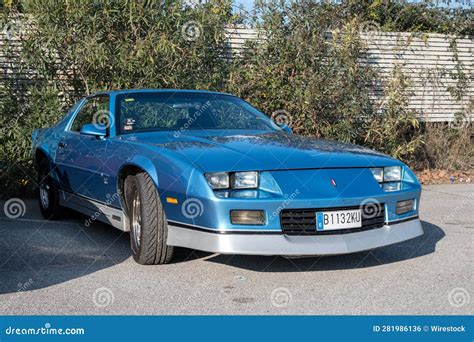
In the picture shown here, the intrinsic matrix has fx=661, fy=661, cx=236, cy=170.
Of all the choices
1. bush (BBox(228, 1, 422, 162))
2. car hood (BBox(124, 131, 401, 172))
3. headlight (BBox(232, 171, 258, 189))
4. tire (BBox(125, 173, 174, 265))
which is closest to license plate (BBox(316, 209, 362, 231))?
car hood (BBox(124, 131, 401, 172))

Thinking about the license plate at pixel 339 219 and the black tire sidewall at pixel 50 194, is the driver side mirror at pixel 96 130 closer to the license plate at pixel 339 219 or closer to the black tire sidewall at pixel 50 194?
the black tire sidewall at pixel 50 194

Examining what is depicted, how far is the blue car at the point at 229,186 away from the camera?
4387 millimetres

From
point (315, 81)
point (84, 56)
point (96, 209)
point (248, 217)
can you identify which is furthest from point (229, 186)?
point (315, 81)

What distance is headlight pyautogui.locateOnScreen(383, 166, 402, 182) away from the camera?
16.4 feet

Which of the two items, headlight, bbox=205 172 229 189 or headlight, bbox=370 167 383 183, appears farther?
headlight, bbox=370 167 383 183

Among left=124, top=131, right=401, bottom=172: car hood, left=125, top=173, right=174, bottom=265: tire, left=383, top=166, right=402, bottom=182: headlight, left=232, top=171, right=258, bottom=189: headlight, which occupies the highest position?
left=124, top=131, right=401, bottom=172: car hood

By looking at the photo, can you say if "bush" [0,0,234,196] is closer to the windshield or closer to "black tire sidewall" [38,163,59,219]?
"black tire sidewall" [38,163,59,219]

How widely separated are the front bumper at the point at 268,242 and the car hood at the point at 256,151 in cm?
45

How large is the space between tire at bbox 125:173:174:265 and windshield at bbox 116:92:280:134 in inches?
31.8

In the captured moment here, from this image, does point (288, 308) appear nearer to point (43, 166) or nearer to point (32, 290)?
point (32, 290)

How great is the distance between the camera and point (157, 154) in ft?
15.9

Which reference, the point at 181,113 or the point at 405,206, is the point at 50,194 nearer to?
the point at 181,113

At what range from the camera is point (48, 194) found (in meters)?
7.12
